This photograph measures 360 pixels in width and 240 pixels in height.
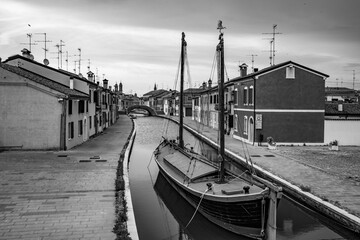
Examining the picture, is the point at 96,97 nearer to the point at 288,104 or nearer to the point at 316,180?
the point at 288,104

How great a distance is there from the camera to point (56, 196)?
1371cm

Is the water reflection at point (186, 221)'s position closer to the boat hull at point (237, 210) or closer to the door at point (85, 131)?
the boat hull at point (237, 210)

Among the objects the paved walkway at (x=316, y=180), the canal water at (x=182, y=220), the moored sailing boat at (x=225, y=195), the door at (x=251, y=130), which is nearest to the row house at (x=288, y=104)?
the door at (x=251, y=130)

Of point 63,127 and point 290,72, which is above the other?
point 290,72

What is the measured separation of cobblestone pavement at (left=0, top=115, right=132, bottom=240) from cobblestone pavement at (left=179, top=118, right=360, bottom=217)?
8586 millimetres

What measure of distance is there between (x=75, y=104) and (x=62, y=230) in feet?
65.0

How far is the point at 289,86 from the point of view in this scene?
101ft

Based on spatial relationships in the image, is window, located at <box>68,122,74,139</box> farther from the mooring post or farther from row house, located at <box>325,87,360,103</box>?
row house, located at <box>325,87,360,103</box>

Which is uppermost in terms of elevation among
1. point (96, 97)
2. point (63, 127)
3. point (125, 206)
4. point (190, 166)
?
point (96, 97)

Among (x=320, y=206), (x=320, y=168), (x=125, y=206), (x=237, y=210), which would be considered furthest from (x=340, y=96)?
(x=125, y=206)

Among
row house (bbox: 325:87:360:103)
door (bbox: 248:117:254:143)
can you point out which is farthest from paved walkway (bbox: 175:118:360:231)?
row house (bbox: 325:87:360:103)

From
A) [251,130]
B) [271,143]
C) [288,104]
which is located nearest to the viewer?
[271,143]

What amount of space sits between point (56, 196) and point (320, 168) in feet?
46.4

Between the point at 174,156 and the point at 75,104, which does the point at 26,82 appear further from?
the point at 174,156
